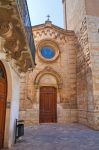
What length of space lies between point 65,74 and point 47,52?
6.91 feet

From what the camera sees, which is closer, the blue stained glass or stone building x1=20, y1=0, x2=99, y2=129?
stone building x1=20, y1=0, x2=99, y2=129

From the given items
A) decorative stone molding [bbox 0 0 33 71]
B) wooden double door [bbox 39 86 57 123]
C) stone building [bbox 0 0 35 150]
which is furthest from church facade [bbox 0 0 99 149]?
stone building [bbox 0 0 35 150]

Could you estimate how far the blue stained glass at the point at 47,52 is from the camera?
42.8 feet

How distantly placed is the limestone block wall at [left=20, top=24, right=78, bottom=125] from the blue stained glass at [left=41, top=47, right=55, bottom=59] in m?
0.49

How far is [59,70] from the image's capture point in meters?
12.9

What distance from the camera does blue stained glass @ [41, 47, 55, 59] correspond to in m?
13.0

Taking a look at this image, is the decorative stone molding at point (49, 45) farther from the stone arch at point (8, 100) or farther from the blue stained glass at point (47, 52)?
the stone arch at point (8, 100)

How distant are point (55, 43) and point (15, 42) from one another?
8618mm

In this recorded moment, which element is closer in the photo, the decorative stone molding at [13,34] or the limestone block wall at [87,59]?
the decorative stone molding at [13,34]

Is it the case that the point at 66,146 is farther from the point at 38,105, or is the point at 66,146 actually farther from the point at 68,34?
the point at 68,34

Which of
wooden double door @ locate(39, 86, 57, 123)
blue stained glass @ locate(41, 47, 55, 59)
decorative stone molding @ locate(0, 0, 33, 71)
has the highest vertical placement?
blue stained glass @ locate(41, 47, 55, 59)

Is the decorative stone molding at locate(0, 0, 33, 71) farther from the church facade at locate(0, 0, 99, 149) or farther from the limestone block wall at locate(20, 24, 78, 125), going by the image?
the limestone block wall at locate(20, 24, 78, 125)

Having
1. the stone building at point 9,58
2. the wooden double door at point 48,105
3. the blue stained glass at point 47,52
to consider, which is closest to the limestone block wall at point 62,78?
the wooden double door at point 48,105

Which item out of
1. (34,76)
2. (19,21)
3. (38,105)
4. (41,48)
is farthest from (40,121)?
(19,21)
